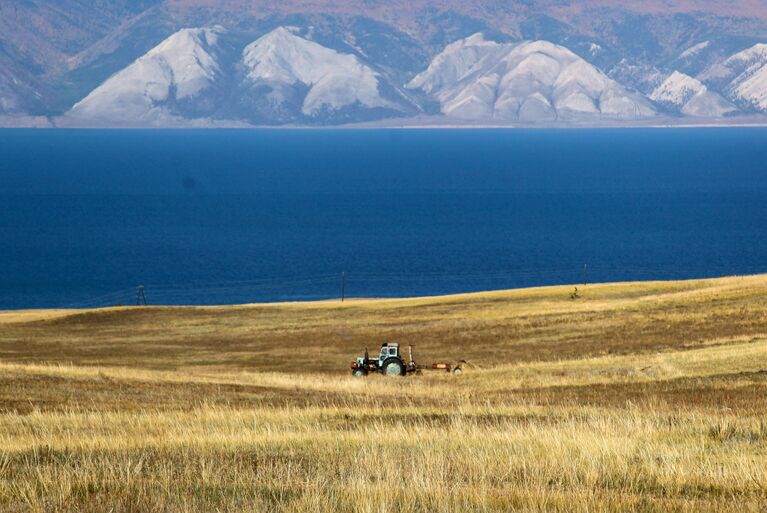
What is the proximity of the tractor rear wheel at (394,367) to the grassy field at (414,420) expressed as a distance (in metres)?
1.21

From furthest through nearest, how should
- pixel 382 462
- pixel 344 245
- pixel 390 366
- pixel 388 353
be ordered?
pixel 344 245
pixel 388 353
pixel 390 366
pixel 382 462

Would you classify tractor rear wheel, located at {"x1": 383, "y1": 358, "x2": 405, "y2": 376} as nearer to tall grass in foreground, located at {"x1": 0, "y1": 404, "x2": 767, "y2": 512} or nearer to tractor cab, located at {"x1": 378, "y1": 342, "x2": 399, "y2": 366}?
tractor cab, located at {"x1": 378, "y1": 342, "x2": 399, "y2": 366}

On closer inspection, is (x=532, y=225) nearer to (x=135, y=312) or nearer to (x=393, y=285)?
(x=393, y=285)

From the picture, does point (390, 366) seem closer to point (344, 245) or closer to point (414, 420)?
point (414, 420)

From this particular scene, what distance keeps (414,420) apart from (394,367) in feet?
51.0

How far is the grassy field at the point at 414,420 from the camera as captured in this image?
1054cm

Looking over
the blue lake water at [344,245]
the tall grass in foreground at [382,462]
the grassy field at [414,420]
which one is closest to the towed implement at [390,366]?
the grassy field at [414,420]

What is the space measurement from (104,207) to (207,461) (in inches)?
6898

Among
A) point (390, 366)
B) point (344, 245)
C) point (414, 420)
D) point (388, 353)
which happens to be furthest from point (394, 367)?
point (344, 245)

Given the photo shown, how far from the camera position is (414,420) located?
59.5 ft

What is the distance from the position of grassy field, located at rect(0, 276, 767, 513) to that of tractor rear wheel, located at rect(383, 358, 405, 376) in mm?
1212

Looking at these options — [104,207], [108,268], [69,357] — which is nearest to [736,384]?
[69,357]

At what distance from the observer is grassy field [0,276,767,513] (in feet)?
34.6

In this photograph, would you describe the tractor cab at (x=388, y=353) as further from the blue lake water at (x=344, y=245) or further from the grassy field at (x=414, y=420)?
the blue lake water at (x=344, y=245)
